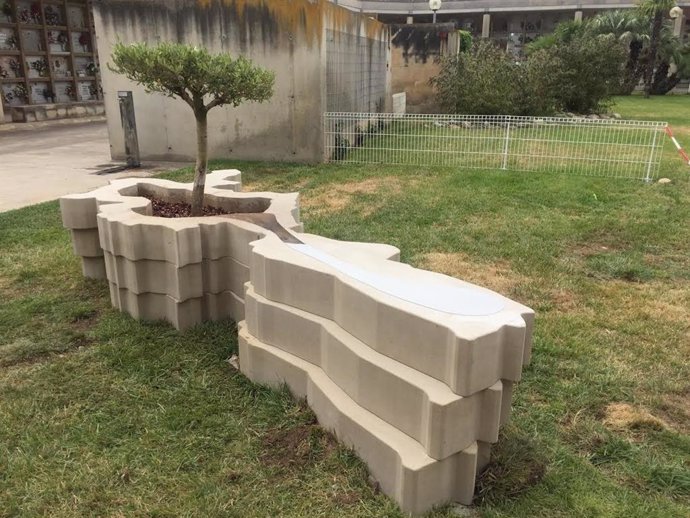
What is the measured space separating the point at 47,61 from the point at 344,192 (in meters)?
11.9

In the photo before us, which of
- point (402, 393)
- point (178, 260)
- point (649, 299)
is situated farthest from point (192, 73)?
point (649, 299)

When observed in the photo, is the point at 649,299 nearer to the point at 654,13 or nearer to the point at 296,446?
the point at 296,446

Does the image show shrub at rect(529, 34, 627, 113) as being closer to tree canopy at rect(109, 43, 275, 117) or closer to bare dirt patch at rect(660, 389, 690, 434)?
tree canopy at rect(109, 43, 275, 117)

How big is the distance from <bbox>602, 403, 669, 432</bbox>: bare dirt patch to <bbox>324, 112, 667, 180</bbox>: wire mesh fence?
599 centimetres

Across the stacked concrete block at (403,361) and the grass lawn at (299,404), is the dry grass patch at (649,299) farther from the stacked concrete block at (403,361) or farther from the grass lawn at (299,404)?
the stacked concrete block at (403,361)

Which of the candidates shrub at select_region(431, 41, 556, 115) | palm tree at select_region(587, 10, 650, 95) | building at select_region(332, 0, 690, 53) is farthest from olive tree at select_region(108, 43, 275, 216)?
building at select_region(332, 0, 690, 53)

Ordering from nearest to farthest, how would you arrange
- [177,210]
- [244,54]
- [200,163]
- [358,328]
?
[358,328] < [200,163] < [177,210] < [244,54]

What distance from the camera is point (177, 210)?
13.8 feet

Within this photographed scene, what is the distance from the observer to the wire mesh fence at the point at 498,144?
28.2 ft

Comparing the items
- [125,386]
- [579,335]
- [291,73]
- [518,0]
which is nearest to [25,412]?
[125,386]

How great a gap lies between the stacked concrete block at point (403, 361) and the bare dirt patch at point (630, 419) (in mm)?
708

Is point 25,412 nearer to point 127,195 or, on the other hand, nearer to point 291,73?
point 127,195

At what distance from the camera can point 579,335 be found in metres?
3.50

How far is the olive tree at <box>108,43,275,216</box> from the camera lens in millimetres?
3393
